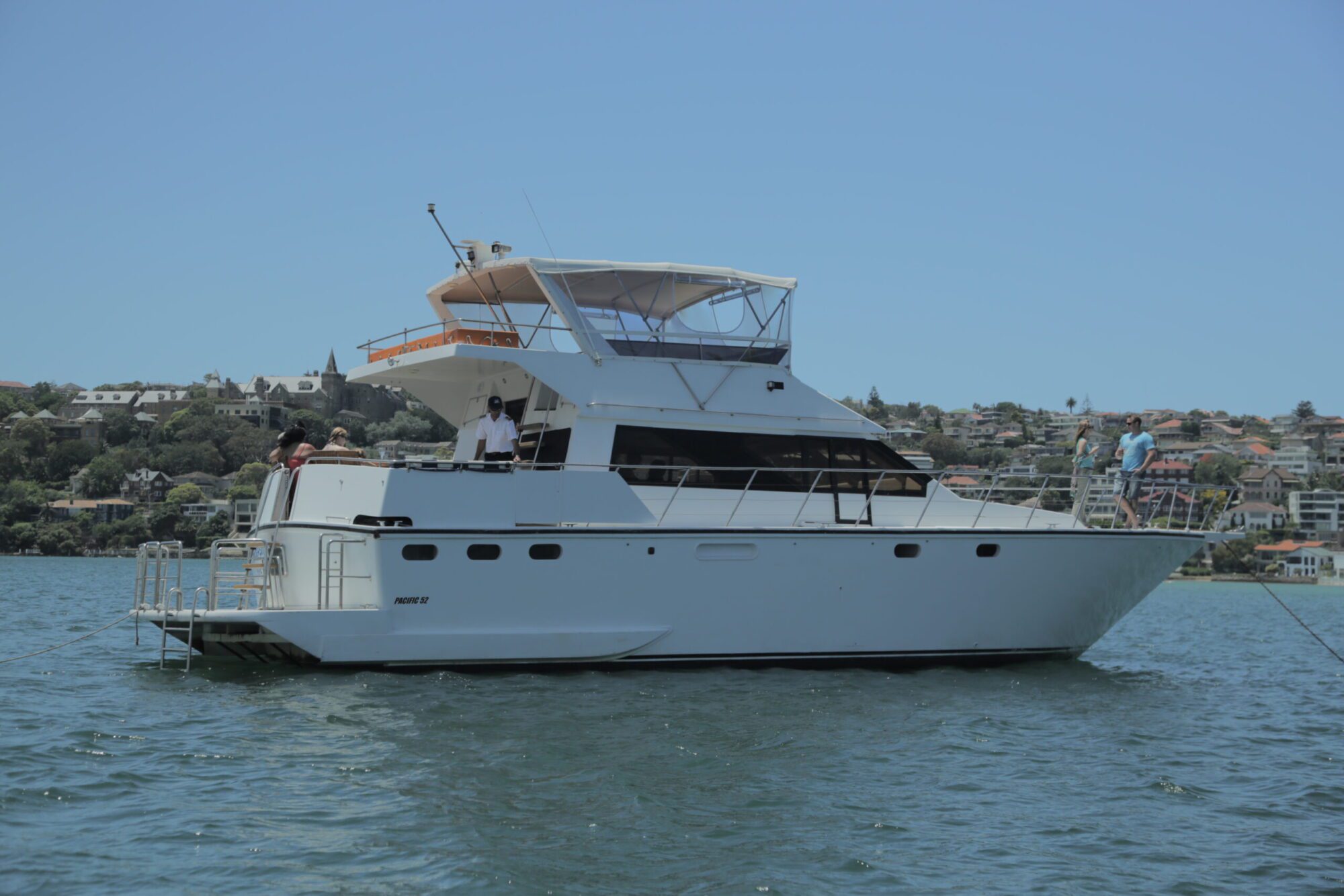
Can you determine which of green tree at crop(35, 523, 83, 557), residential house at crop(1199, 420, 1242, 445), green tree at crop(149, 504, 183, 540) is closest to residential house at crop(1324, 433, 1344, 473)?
residential house at crop(1199, 420, 1242, 445)

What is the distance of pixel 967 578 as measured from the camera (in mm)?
11125

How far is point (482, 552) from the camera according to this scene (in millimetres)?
10234

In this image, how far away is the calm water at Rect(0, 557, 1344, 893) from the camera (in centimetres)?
546

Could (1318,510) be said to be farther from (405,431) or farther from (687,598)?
(687,598)

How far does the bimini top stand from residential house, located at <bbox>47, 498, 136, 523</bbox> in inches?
3455

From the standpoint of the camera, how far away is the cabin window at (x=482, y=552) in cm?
1020

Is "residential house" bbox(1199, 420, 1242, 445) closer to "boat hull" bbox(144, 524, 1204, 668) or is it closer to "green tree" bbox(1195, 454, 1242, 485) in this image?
"green tree" bbox(1195, 454, 1242, 485)

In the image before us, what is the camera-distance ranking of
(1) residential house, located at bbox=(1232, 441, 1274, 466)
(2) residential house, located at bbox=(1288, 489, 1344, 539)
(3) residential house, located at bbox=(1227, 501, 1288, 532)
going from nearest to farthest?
(3) residential house, located at bbox=(1227, 501, 1288, 532)
(2) residential house, located at bbox=(1288, 489, 1344, 539)
(1) residential house, located at bbox=(1232, 441, 1274, 466)

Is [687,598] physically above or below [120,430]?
below

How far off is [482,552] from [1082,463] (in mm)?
6021

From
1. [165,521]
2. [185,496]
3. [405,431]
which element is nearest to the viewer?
[165,521]

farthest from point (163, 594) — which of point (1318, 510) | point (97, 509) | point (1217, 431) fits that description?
point (1217, 431)

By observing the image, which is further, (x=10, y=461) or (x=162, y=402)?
(x=162, y=402)

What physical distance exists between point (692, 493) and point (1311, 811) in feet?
19.1
